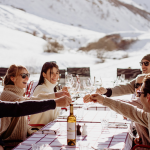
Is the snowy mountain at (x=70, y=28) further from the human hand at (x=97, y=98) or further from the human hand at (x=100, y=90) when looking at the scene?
the human hand at (x=97, y=98)

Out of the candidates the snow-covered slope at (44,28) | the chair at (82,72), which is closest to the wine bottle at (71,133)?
the chair at (82,72)

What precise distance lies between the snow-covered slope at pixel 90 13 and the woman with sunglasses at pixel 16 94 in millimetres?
9959

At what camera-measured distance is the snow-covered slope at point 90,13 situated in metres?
11.7

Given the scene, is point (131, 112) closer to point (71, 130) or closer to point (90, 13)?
point (71, 130)

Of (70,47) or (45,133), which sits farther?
(70,47)

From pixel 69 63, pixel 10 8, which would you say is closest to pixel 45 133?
pixel 69 63

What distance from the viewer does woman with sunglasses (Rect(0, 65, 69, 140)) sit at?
200 centimetres

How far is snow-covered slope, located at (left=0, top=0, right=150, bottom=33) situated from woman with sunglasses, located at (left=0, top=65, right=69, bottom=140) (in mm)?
9959

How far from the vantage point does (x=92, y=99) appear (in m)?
1.91

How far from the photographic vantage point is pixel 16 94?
7.01 feet

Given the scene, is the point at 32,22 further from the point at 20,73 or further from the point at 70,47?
the point at 20,73

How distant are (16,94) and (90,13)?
10.6m

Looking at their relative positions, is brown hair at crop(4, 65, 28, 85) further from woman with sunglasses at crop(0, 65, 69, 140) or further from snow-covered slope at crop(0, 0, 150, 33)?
snow-covered slope at crop(0, 0, 150, 33)

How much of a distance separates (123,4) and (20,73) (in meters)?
10.9
